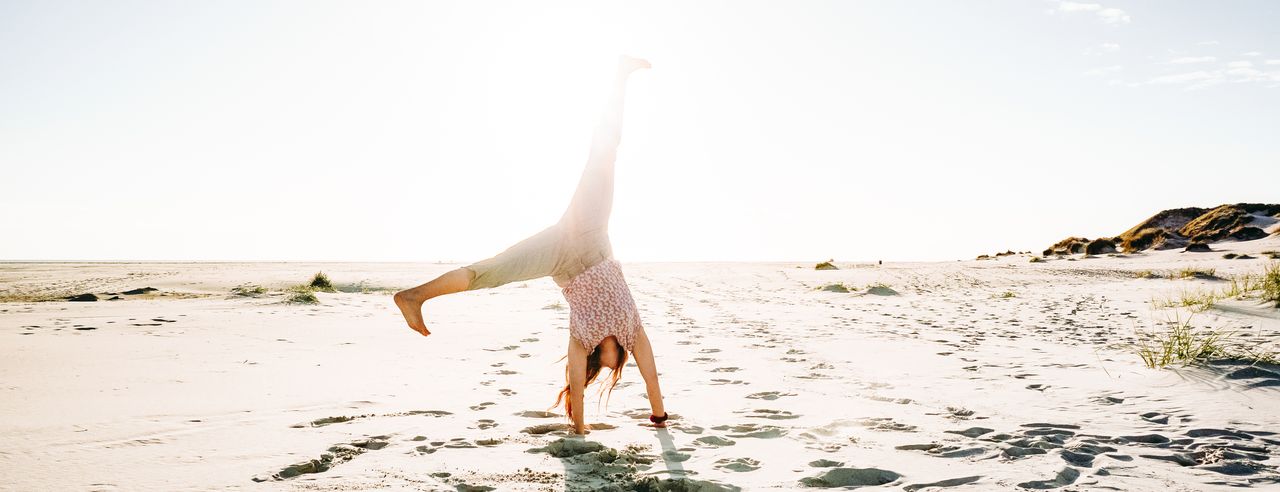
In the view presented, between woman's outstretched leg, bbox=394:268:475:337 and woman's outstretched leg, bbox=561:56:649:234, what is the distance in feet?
1.89

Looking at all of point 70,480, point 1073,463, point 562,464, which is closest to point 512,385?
point 562,464

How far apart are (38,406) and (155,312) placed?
4.80 metres

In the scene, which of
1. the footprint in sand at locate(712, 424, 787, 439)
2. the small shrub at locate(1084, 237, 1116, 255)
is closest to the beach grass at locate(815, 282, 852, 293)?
the footprint in sand at locate(712, 424, 787, 439)

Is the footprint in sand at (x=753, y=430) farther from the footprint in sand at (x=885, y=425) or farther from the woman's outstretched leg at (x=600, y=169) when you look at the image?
the woman's outstretched leg at (x=600, y=169)

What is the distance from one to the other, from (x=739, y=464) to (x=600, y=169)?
5.13 ft

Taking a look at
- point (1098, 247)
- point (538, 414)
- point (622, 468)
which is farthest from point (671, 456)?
point (1098, 247)

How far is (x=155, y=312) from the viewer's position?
777cm

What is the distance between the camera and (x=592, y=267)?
11.6ft

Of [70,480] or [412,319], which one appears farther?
[412,319]

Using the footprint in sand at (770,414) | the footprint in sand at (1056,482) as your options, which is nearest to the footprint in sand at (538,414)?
the footprint in sand at (770,414)

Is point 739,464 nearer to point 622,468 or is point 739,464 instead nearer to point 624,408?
point 622,468

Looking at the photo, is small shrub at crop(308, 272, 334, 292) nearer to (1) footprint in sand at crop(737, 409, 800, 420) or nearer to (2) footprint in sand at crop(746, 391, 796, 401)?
(2) footprint in sand at crop(746, 391, 796, 401)

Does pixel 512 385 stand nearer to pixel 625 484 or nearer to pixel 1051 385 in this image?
pixel 625 484

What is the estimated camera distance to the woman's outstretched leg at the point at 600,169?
346cm
